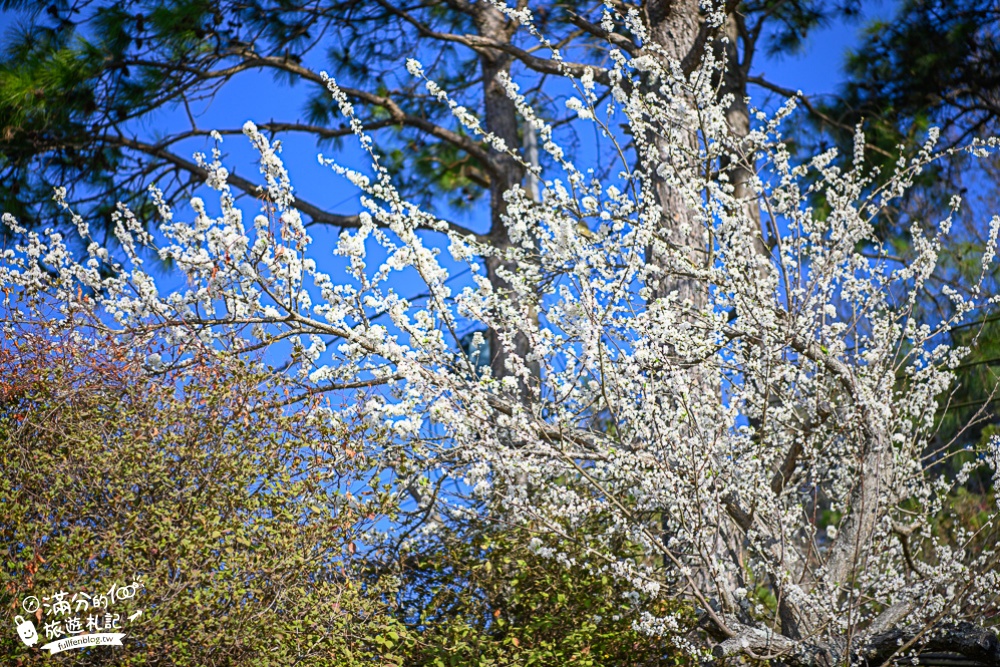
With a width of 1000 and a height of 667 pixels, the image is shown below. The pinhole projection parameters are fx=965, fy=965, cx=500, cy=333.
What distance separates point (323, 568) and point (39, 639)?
42.1 inches

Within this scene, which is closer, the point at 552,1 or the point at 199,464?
the point at 199,464

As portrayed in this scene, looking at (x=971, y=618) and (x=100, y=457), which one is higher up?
(x=100, y=457)

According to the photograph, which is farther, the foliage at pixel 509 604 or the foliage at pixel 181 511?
the foliage at pixel 509 604

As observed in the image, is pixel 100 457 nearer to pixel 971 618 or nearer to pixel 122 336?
pixel 122 336

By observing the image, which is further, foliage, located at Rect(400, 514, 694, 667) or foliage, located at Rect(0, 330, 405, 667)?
foliage, located at Rect(400, 514, 694, 667)

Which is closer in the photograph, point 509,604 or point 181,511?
point 181,511

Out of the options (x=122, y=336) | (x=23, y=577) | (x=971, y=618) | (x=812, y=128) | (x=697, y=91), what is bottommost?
(x=971, y=618)

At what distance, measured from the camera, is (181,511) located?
12.5 ft

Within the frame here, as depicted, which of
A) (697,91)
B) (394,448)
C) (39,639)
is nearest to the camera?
(39,639)

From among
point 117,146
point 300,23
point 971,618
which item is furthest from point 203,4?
point 971,618

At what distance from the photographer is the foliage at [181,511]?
353cm

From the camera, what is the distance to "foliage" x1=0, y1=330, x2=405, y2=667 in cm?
353

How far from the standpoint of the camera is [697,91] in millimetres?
4734

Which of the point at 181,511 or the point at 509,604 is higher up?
the point at 181,511
